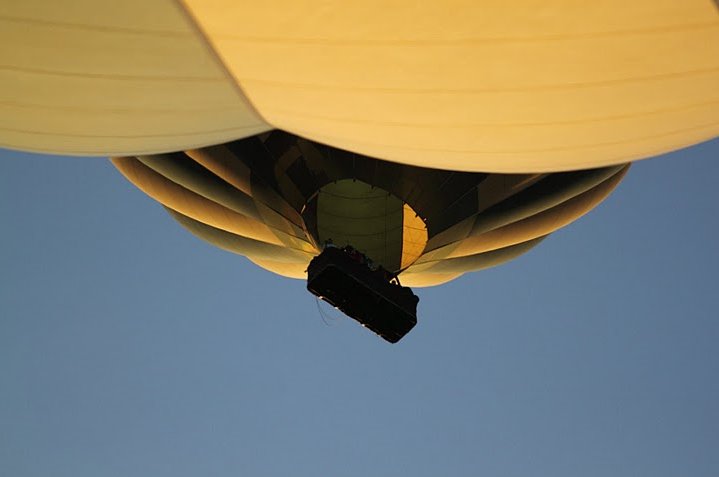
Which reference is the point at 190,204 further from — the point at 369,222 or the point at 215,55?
the point at 215,55

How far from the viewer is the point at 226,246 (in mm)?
18938

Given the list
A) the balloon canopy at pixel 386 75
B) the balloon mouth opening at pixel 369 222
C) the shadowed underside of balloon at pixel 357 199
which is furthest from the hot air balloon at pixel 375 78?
the balloon mouth opening at pixel 369 222

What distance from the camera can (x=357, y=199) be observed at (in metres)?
17.0

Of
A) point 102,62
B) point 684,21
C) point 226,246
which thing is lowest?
point 684,21

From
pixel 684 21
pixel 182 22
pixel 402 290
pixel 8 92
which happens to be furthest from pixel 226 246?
pixel 684 21

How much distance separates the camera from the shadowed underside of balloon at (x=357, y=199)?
16.2 meters

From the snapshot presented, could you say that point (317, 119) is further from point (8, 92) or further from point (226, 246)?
point (226, 246)

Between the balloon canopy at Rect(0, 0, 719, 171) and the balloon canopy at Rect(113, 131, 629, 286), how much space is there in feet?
8.66

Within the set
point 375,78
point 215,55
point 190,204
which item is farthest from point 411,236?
point 215,55

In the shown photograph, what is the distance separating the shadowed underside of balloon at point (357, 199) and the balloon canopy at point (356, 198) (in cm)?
1

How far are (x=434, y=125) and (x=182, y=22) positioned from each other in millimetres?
2598

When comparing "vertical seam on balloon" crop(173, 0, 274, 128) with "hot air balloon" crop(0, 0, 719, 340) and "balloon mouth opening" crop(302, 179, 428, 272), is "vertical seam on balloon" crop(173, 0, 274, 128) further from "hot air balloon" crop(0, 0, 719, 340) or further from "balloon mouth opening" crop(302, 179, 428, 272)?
"balloon mouth opening" crop(302, 179, 428, 272)

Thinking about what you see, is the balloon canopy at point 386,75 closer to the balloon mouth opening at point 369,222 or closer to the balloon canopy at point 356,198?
the balloon canopy at point 356,198

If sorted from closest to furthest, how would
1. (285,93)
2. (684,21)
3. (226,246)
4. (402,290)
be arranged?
(684,21) < (285,93) < (402,290) < (226,246)
